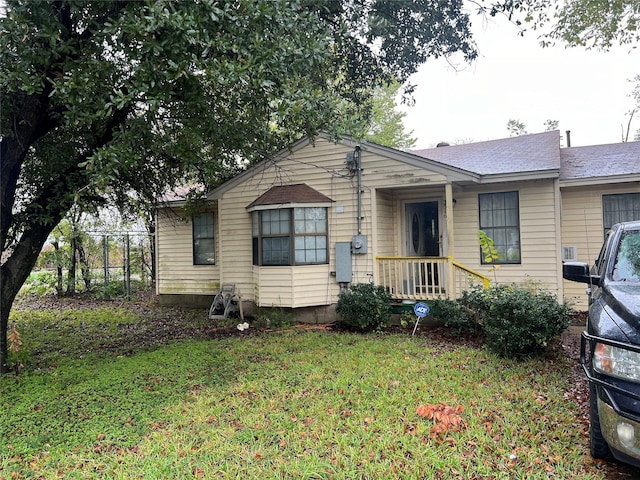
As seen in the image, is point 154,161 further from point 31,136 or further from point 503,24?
point 503,24

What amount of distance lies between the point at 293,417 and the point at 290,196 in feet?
17.5

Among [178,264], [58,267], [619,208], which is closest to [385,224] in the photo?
[619,208]

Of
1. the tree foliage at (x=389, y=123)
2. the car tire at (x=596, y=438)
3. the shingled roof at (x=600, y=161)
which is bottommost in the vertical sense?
the car tire at (x=596, y=438)

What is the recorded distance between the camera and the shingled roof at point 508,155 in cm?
804

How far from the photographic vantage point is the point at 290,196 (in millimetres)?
8469

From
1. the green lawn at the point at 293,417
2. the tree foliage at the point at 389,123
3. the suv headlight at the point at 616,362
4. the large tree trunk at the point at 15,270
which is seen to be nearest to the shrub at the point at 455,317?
the green lawn at the point at 293,417

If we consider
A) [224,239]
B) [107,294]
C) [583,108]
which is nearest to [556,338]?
[224,239]

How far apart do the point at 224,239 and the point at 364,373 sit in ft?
18.9

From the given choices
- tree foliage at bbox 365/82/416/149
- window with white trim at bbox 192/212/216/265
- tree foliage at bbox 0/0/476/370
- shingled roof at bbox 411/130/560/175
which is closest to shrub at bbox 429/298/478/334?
shingled roof at bbox 411/130/560/175

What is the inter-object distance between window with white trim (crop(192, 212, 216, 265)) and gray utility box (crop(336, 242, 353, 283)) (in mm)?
3958

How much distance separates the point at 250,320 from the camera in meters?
9.24

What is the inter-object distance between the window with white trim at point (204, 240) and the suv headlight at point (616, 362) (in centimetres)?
945

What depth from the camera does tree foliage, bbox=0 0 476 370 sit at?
4281mm

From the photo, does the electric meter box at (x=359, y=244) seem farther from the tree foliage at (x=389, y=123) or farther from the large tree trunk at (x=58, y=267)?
the tree foliage at (x=389, y=123)
